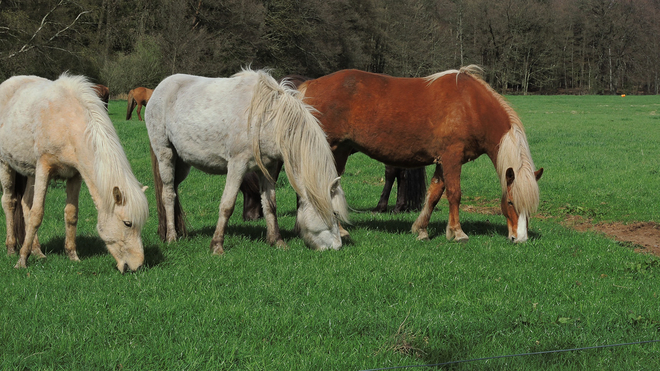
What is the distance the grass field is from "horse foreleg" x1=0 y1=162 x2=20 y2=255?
0.66 feet

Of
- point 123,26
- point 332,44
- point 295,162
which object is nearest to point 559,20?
point 332,44

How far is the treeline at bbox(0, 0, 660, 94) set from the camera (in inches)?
1405

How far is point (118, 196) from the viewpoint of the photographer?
17.7ft

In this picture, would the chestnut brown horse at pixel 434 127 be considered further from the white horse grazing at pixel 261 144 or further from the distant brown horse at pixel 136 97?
the distant brown horse at pixel 136 97

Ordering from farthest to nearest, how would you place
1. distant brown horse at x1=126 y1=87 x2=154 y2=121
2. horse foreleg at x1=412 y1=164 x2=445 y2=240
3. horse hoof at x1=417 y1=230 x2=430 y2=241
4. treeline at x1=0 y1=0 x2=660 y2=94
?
1. treeline at x1=0 y1=0 x2=660 y2=94
2. distant brown horse at x1=126 y1=87 x2=154 y2=121
3. horse foreleg at x1=412 y1=164 x2=445 y2=240
4. horse hoof at x1=417 y1=230 x2=430 y2=241

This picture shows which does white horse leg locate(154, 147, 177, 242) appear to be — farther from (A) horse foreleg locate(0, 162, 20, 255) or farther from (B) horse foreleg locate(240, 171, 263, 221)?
(B) horse foreleg locate(240, 171, 263, 221)

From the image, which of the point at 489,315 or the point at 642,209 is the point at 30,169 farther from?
the point at 642,209

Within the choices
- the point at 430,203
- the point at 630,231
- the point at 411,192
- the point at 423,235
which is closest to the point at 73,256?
the point at 423,235

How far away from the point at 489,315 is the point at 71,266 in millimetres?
4156

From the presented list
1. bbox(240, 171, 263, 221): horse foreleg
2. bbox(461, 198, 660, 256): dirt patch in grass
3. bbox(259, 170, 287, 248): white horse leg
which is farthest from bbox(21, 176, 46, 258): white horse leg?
bbox(461, 198, 660, 256): dirt patch in grass

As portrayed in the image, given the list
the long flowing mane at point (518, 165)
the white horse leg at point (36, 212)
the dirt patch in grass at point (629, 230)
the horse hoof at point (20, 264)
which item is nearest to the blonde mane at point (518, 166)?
the long flowing mane at point (518, 165)

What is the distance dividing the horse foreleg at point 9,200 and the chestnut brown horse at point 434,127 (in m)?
3.75

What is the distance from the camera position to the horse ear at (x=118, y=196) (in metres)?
5.36

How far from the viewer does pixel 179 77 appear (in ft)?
24.5
